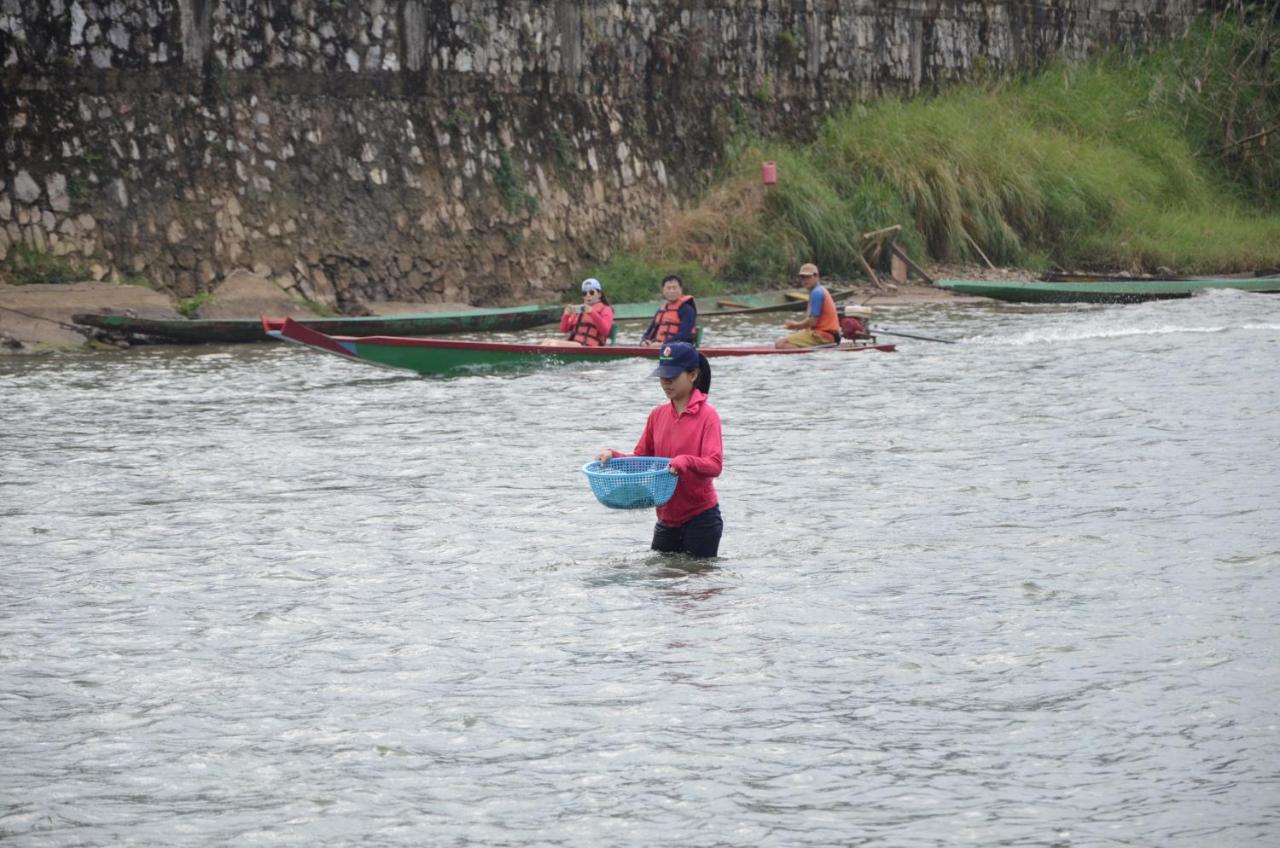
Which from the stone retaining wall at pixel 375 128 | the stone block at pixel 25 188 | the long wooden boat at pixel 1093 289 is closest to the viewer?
the stone block at pixel 25 188

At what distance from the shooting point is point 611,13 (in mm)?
26781

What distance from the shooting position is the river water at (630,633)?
5.92m

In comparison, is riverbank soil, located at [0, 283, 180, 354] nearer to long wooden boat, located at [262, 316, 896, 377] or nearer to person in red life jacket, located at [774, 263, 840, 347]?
long wooden boat, located at [262, 316, 896, 377]

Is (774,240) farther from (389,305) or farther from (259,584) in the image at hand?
(259,584)

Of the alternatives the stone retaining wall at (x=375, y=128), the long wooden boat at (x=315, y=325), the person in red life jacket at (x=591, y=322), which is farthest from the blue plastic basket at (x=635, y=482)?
the stone retaining wall at (x=375, y=128)

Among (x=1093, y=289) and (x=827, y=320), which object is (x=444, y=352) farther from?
(x=1093, y=289)

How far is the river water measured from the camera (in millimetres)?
5922

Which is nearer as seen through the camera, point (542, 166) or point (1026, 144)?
point (542, 166)

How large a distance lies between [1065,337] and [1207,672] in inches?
601

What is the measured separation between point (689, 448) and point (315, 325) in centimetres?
1182

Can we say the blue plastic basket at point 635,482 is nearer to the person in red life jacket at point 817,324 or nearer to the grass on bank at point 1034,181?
the person in red life jacket at point 817,324

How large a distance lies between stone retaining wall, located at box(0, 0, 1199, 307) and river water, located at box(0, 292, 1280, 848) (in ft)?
21.4

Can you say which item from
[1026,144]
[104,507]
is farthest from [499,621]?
[1026,144]

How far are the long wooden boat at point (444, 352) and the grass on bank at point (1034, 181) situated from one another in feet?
25.5
